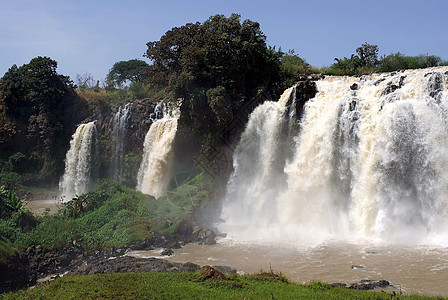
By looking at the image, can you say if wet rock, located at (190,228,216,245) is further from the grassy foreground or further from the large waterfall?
the grassy foreground

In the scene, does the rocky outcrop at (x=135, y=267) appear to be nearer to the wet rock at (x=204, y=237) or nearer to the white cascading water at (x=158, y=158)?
the wet rock at (x=204, y=237)

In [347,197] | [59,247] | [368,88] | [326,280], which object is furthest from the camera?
[368,88]

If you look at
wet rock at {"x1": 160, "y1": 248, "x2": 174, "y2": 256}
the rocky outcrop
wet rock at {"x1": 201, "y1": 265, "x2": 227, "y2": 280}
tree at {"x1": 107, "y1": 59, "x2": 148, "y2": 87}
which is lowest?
wet rock at {"x1": 160, "y1": 248, "x2": 174, "y2": 256}

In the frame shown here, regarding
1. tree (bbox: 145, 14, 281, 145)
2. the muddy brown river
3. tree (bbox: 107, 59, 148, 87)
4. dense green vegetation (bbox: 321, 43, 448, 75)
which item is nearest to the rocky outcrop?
the muddy brown river

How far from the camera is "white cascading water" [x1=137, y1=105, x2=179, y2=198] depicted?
23.9 meters

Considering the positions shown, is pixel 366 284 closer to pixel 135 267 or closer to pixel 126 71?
pixel 135 267

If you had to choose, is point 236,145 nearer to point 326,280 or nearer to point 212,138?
point 212,138

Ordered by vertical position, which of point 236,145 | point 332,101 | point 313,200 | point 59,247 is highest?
point 332,101

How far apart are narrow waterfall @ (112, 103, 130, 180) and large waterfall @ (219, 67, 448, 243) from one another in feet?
36.5

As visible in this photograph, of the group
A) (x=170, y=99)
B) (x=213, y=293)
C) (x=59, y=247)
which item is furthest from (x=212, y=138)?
(x=213, y=293)

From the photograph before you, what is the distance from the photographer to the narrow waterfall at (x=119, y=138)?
28453 mm

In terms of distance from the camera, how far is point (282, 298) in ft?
27.5

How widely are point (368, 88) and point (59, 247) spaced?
1436cm

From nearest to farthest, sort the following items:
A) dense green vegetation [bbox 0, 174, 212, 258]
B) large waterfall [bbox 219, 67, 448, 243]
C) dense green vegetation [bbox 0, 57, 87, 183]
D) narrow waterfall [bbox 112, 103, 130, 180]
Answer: large waterfall [bbox 219, 67, 448, 243] → dense green vegetation [bbox 0, 174, 212, 258] → narrow waterfall [bbox 112, 103, 130, 180] → dense green vegetation [bbox 0, 57, 87, 183]
